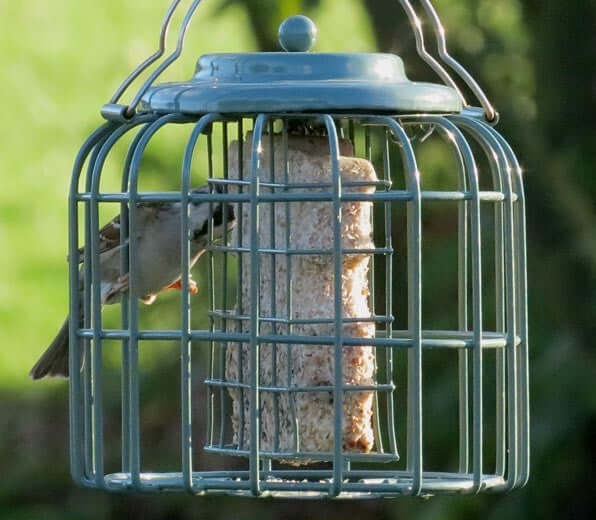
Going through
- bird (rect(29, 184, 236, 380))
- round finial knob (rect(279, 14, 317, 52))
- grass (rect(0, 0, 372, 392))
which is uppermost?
grass (rect(0, 0, 372, 392))

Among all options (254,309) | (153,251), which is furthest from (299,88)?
(153,251)

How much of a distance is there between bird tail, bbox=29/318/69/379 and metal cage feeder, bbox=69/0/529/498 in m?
0.94

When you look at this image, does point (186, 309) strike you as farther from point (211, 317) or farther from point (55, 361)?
point (55, 361)

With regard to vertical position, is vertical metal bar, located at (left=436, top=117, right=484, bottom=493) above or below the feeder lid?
below

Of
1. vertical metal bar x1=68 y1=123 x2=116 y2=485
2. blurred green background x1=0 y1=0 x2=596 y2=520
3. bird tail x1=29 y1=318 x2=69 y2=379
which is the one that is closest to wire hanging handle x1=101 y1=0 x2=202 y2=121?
vertical metal bar x1=68 y1=123 x2=116 y2=485

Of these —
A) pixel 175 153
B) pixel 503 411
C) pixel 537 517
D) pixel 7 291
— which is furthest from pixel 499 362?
pixel 7 291

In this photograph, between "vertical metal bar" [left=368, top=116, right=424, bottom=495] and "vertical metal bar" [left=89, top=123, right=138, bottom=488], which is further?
"vertical metal bar" [left=89, top=123, right=138, bottom=488]

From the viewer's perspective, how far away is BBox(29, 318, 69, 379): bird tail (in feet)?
14.6

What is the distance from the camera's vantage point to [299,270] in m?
3.36

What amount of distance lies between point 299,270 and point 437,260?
2.44m

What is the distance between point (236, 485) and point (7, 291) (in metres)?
5.00

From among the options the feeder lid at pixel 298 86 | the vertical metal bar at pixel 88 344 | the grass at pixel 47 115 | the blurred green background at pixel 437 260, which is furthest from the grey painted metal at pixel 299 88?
the grass at pixel 47 115

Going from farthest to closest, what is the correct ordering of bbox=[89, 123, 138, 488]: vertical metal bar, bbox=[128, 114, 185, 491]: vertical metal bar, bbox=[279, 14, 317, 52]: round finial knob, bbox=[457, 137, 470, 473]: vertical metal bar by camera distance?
bbox=[457, 137, 470, 473]: vertical metal bar
bbox=[279, 14, 317, 52]: round finial knob
bbox=[89, 123, 138, 488]: vertical metal bar
bbox=[128, 114, 185, 491]: vertical metal bar

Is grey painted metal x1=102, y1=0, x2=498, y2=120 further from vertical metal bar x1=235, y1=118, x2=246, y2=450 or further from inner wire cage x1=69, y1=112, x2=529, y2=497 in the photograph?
vertical metal bar x1=235, y1=118, x2=246, y2=450
